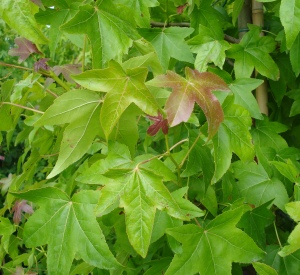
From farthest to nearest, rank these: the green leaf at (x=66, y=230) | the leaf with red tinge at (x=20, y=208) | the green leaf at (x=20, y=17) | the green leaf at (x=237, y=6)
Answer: the leaf with red tinge at (x=20, y=208) < the green leaf at (x=237, y=6) < the green leaf at (x=66, y=230) < the green leaf at (x=20, y=17)

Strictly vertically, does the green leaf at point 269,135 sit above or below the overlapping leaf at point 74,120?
below

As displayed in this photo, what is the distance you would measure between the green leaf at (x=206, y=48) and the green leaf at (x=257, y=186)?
0.79 ft

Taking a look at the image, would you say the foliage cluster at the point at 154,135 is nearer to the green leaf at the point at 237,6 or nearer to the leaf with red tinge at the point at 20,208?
the green leaf at the point at 237,6


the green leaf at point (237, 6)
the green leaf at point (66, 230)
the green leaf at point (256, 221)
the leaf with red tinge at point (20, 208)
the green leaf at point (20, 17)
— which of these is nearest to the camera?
the green leaf at point (20, 17)

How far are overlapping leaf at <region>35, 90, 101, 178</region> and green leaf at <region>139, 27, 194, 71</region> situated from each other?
30 cm

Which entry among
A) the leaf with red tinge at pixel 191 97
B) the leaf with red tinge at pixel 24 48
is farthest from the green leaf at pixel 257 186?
the leaf with red tinge at pixel 24 48

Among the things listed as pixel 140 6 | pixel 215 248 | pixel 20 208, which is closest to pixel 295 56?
pixel 140 6

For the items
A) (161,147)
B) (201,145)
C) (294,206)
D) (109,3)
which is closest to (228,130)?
(201,145)

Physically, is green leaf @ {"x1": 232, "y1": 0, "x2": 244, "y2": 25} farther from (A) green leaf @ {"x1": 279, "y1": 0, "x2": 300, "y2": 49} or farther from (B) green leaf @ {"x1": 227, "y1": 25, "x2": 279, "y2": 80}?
(A) green leaf @ {"x1": 279, "y1": 0, "x2": 300, "y2": 49}

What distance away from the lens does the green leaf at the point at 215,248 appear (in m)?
0.75

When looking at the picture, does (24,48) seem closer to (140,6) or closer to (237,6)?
(140,6)

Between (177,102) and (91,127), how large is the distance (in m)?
0.18

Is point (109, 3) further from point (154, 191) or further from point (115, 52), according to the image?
point (154, 191)

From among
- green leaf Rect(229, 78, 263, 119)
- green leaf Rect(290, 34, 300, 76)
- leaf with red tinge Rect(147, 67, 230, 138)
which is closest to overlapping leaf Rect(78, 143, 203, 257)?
leaf with red tinge Rect(147, 67, 230, 138)
